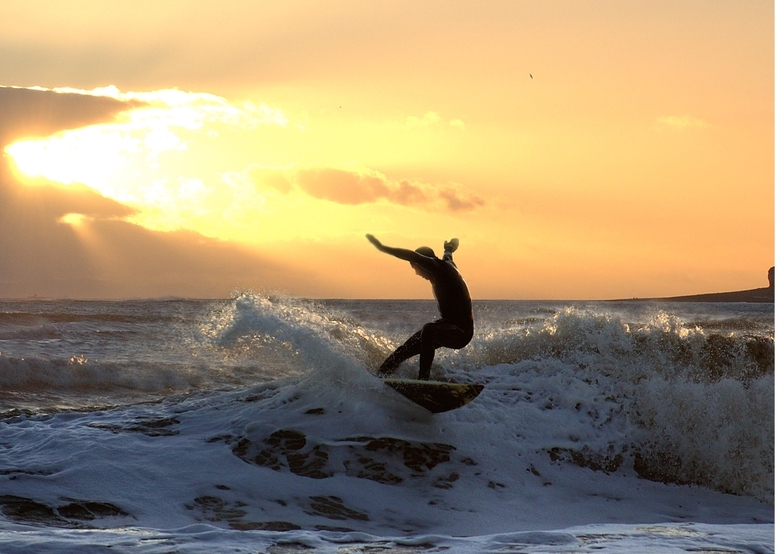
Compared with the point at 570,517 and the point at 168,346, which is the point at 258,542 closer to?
the point at 570,517

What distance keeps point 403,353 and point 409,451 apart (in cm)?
153

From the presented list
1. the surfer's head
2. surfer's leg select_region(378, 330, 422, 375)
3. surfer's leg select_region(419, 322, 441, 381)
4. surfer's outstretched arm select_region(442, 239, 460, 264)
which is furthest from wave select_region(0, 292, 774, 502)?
Answer: surfer's outstretched arm select_region(442, 239, 460, 264)

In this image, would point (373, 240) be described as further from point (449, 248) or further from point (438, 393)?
point (438, 393)

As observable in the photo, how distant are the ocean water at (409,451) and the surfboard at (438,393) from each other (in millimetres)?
333

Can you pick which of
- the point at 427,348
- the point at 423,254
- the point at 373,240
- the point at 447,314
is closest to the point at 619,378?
the point at 447,314

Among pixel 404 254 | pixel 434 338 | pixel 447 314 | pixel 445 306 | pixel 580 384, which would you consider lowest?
pixel 580 384

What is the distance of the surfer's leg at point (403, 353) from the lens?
373 inches

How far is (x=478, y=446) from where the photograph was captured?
8.86m

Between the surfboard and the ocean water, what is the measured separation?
33 centimetres

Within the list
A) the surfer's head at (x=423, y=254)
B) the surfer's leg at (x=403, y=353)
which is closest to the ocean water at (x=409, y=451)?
the surfer's leg at (x=403, y=353)

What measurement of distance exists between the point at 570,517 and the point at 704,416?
11.5ft

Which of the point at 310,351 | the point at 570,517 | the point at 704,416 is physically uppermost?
the point at 310,351

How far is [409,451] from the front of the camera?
8445 mm

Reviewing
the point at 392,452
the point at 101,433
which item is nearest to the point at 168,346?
the point at 101,433
